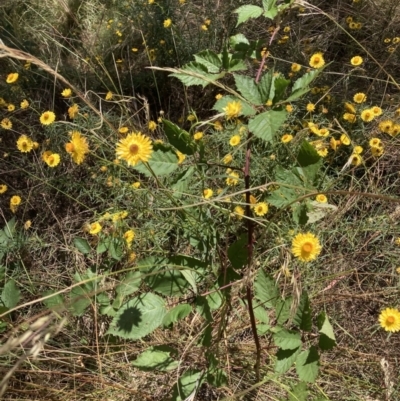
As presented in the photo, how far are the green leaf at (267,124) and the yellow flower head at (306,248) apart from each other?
0.38 meters

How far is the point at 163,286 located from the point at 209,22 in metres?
1.54

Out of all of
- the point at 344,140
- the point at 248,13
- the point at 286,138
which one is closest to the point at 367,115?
the point at 344,140

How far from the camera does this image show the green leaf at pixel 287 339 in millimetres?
979

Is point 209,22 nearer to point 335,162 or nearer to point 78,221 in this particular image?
point 335,162

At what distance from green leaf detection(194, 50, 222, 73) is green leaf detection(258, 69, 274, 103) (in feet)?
0.52

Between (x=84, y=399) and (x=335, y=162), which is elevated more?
(x=335, y=162)

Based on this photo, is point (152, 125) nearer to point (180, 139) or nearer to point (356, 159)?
point (356, 159)

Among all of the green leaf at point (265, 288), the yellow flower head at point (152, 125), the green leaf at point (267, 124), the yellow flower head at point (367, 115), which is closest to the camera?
the green leaf at point (267, 124)

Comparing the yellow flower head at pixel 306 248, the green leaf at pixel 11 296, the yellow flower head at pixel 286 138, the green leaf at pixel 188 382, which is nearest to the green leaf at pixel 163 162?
the yellow flower head at pixel 306 248

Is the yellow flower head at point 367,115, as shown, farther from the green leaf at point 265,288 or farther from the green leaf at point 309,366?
the green leaf at point 309,366

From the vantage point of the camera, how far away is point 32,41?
8.29ft

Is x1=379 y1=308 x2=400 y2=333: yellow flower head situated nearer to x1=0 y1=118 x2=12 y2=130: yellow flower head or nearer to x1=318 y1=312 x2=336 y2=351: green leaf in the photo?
x1=318 y1=312 x2=336 y2=351: green leaf

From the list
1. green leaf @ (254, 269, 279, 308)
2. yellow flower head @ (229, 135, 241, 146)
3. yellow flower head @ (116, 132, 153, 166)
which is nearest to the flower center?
yellow flower head @ (116, 132, 153, 166)

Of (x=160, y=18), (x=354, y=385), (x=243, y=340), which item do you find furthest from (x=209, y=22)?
(x=354, y=385)
